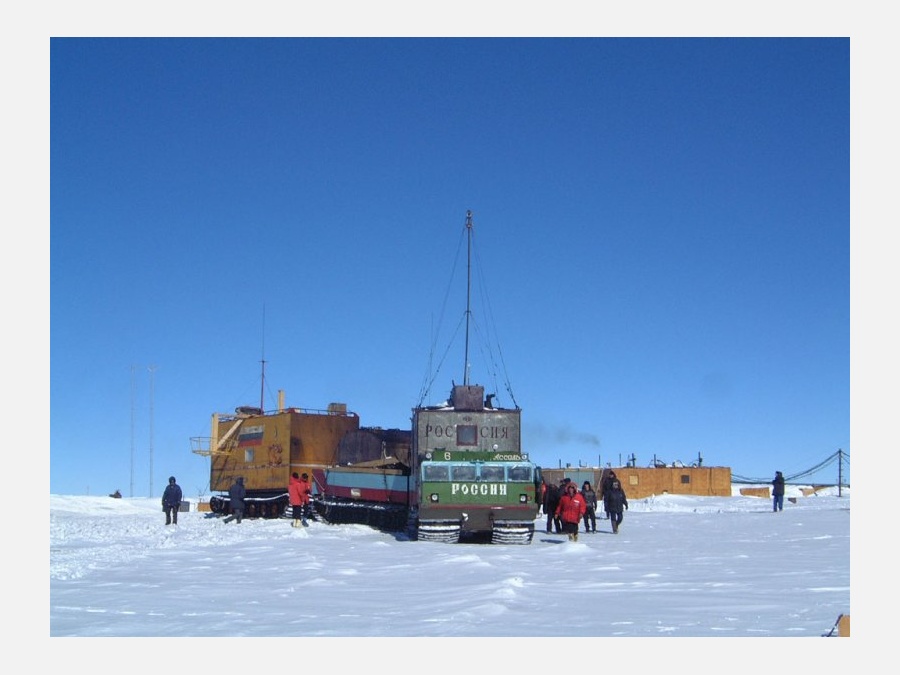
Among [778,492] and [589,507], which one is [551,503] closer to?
[589,507]

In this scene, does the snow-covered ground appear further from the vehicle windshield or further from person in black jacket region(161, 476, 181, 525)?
person in black jacket region(161, 476, 181, 525)

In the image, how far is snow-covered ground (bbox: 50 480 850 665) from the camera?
9562 mm

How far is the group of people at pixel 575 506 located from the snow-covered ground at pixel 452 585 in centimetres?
59

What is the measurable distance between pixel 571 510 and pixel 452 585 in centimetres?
912

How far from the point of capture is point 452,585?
42.8 ft

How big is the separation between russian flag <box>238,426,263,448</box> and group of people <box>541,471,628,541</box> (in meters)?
13.0

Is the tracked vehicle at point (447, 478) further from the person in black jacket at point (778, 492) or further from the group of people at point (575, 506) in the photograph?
the person in black jacket at point (778, 492)

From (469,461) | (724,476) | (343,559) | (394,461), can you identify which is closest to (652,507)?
(724,476)

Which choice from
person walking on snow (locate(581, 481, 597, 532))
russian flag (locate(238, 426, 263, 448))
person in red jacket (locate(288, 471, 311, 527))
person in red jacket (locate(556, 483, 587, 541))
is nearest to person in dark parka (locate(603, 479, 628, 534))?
person walking on snow (locate(581, 481, 597, 532))

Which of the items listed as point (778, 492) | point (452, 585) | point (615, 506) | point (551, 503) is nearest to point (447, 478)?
point (551, 503)

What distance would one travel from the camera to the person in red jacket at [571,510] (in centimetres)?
2172

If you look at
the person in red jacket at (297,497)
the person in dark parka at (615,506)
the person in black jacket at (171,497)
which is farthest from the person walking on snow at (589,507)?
the person in black jacket at (171,497)
